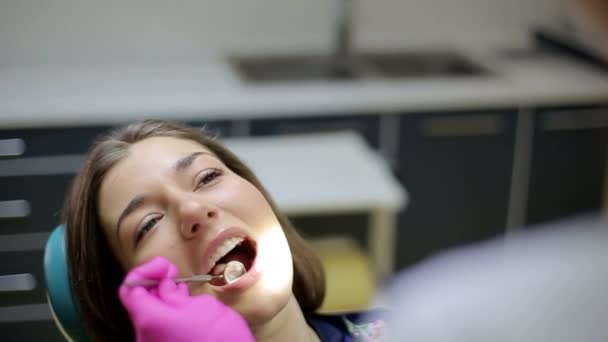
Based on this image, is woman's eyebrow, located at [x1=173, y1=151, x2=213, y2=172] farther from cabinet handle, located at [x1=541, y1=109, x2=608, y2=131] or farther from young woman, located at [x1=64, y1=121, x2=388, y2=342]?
cabinet handle, located at [x1=541, y1=109, x2=608, y2=131]

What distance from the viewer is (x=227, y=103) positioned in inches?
94.7

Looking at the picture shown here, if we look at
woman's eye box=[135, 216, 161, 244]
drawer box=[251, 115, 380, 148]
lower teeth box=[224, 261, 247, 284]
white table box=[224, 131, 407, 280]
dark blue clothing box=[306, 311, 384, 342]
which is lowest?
drawer box=[251, 115, 380, 148]

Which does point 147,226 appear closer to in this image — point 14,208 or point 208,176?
point 208,176

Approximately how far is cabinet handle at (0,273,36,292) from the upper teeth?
33cm

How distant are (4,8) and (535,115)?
5.27 ft

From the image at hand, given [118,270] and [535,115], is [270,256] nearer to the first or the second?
[118,270]

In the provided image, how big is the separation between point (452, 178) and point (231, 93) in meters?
0.71

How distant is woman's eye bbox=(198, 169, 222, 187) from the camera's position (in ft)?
3.57

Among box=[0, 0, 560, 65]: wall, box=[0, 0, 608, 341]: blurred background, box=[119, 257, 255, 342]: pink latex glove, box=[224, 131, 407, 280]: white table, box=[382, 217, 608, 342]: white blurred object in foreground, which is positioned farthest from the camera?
box=[0, 0, 560, 65]: wall

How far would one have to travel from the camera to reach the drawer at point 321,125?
2465 millimetres

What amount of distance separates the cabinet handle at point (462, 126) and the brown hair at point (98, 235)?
147 centimetres

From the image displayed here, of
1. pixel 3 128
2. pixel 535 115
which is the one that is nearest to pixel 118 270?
pixel 3 128

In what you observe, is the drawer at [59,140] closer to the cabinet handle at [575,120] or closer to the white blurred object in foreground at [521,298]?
the cabinet handle at [575,120]

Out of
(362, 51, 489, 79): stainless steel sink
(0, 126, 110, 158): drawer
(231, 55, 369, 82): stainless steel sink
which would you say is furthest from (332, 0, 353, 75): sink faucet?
(0, 126, 110, 158): drawer
